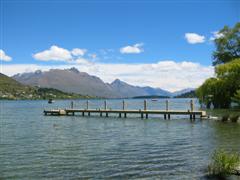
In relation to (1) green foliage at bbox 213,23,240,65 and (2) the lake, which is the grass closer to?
(2) the lake

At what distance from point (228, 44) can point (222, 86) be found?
13664mm

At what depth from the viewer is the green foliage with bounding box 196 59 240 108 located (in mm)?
63469

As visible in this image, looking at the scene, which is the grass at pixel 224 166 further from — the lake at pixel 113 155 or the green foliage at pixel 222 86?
the green foliage at pixel 222 86

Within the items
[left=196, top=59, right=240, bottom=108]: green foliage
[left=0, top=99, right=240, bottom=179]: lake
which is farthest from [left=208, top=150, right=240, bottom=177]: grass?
[left=196, top=59, right=240, bottom=108]: green foliage

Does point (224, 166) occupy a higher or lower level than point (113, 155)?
Answer: higher

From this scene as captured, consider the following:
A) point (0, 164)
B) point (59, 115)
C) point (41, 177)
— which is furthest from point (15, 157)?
point (59, 115)

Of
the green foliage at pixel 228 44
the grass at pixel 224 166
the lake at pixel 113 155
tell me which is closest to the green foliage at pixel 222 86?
the green foliage at pixel 228 44

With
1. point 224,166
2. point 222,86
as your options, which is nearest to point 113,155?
point 224,166

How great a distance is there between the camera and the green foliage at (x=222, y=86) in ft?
208

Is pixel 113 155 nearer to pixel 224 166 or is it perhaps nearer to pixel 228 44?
pixel 224 166

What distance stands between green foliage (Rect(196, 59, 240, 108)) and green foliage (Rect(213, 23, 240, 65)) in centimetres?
1014

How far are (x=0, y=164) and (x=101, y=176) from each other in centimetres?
621

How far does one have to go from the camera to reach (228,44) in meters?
76.2

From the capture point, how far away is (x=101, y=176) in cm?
1778
